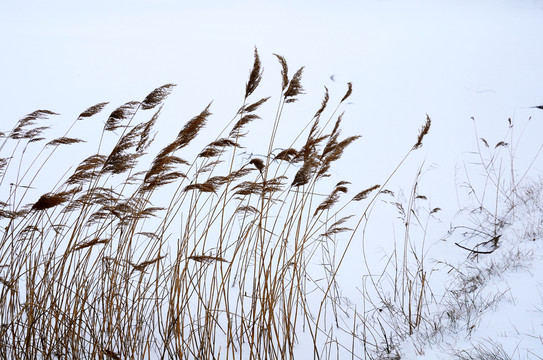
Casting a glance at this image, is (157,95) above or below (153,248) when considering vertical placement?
above

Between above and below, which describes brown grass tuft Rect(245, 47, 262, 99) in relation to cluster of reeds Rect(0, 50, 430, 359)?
above

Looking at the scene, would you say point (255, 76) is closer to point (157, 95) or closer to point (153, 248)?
point (157, 95)

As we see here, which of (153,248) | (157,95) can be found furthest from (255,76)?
(153,248)

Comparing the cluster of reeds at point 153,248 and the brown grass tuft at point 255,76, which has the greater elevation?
the brown grass tuft at point 255,76

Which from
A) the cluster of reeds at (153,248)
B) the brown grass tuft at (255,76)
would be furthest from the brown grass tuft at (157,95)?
the brown grass tuft at (255,76)

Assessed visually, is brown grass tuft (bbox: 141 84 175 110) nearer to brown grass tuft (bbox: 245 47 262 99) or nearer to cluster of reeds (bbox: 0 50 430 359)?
cluster of reeds (bbox: 0 50 430 359)

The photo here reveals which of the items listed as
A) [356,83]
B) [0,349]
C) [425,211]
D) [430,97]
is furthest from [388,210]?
[356,83]

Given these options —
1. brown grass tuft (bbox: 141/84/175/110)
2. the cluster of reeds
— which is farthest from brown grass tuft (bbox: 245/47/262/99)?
brown grass tuft (bbox: 141/84/175/110)

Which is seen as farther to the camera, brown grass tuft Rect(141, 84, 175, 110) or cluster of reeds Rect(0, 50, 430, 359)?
brown grass tuft Rect(141, 84, 175, 110)

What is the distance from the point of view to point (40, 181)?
5.84 meters

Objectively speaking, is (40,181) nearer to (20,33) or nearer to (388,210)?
(388,210)

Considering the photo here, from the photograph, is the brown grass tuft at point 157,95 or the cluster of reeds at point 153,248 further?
the brown grass tuft at point 157,95

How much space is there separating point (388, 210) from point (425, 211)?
16.8 inches

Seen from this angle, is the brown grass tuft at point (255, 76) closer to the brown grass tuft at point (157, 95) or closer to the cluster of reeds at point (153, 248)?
the cluster of reeds at point (153, 248)
